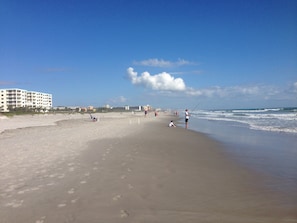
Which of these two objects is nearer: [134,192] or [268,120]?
[134,192]

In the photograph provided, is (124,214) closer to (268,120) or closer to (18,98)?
(268,120)

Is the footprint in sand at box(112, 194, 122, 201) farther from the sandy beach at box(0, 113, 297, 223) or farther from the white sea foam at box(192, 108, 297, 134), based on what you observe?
the white sea foam at box(192, 108, 297, 134)

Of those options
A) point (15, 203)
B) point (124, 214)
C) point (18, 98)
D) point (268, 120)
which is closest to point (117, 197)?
point (124, 214)

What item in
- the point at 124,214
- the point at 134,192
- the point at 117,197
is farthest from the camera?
the point at 134,192

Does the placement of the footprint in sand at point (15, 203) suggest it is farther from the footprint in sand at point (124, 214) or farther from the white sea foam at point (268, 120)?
the white sea foam at point (268, 120)

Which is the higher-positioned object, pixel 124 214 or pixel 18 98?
pixel 18 98

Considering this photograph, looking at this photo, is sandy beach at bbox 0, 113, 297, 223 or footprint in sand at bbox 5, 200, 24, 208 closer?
sandy beach at bbox 0, 113, 297, 223

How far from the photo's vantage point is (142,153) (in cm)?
1026

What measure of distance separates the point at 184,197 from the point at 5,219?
3159 mm

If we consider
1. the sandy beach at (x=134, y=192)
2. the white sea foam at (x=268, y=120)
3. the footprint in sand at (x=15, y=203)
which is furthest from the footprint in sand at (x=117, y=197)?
the white sea foam at (x=268, y=120)

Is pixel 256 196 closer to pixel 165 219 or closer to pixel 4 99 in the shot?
pixel 165 219

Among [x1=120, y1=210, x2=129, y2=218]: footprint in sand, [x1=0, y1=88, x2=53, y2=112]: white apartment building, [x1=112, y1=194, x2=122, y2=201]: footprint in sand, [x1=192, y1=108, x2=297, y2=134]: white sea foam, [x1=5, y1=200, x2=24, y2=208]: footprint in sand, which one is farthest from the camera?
[x1=0, y1=88, x2=53, y2=112]: white apartment building

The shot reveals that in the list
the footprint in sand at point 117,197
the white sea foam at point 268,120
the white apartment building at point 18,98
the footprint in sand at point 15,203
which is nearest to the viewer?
the footprint in sand at point 15,203

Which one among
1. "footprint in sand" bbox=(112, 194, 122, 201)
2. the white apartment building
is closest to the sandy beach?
"footprint in sand" bbox=(112, 194, 122, 201)
